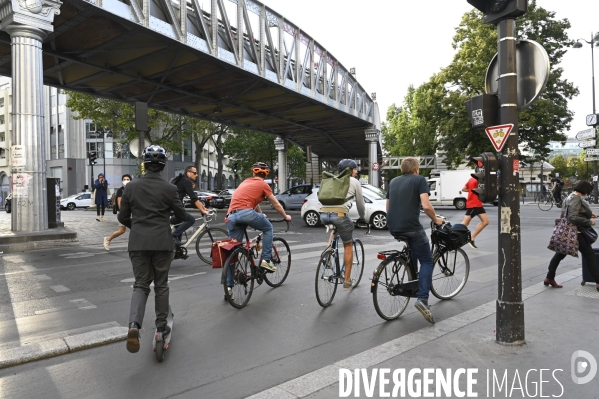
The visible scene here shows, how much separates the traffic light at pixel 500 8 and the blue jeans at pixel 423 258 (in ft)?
7.10

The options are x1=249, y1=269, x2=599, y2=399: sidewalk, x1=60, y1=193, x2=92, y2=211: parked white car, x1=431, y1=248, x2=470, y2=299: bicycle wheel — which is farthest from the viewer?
x1=60, y1=193, x2=92, y2=211: parked white car

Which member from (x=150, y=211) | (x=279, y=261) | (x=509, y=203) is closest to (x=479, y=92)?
(x=279, y=261)

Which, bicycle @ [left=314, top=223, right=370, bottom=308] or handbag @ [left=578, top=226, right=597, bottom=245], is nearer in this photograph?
bicycle @ [left=314, top=223, right=370, bottom=308]

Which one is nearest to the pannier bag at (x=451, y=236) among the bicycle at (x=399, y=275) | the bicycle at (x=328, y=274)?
the bicycle at (x=399, y=275)

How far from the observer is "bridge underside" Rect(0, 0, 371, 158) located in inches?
557

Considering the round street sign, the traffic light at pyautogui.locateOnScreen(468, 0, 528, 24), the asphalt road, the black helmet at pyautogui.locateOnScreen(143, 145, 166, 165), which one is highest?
the traffic light at pyautogui.locateOnScreen(468, 0, 528, 24)

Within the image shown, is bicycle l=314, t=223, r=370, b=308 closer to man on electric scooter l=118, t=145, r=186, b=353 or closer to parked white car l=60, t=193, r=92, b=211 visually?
man on electric scooter l=118, t=145, r=186, b=353

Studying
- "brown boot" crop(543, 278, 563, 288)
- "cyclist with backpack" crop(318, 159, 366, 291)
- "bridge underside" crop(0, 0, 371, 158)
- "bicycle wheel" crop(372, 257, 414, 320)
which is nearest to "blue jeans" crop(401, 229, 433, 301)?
"bicycle wheel" crop(372, 257, 414, 320)

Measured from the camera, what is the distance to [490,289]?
6.60 m

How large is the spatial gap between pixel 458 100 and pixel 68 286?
1276 inches

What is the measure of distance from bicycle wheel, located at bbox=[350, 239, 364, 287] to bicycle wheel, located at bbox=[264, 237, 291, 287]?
0.97 meters

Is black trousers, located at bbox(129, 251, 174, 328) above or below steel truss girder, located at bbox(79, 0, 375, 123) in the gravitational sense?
below

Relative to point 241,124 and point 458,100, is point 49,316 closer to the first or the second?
point 241,124

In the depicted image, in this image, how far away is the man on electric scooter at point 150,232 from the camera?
396cm
